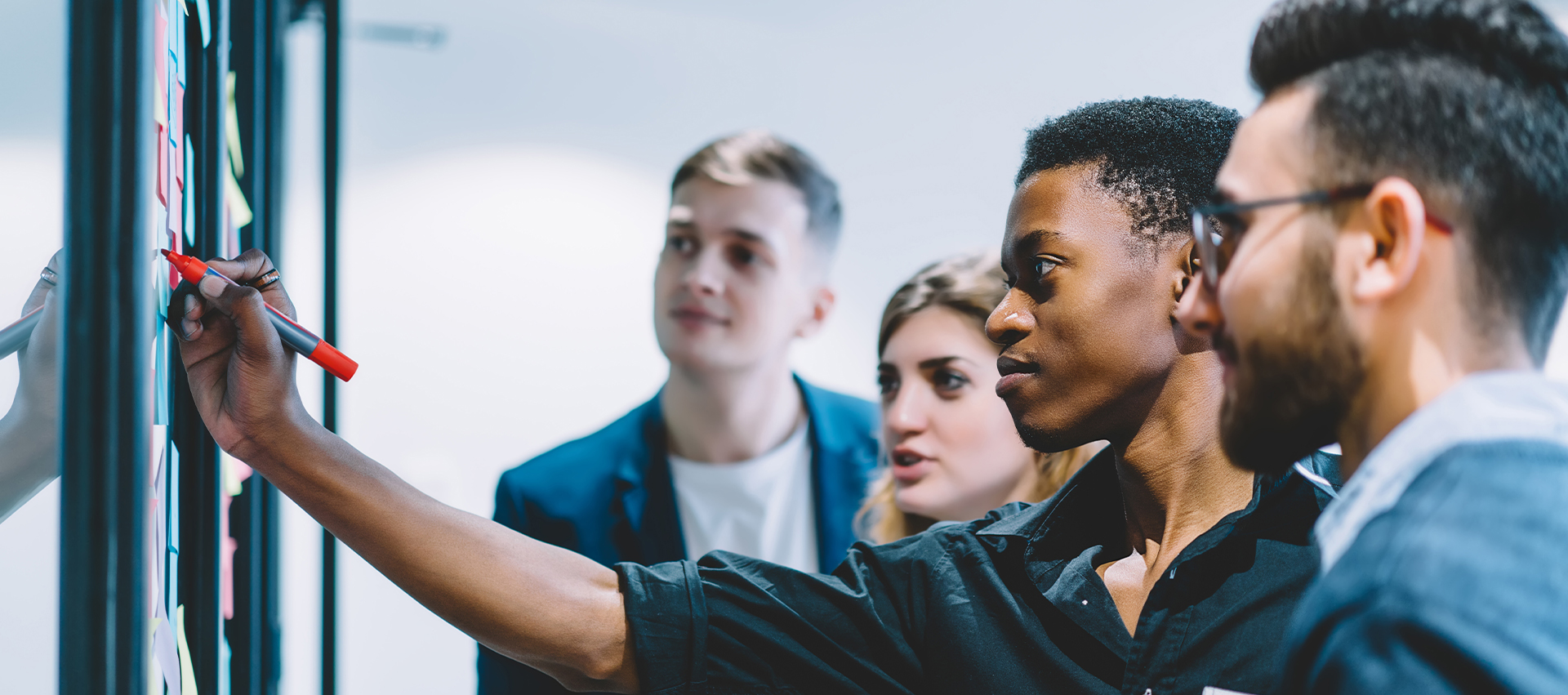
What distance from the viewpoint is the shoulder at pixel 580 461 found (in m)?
1.98

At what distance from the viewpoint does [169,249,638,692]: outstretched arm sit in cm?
81

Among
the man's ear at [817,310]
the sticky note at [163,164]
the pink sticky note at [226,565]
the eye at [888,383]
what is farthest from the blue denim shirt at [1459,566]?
the man's ear at [817,310]

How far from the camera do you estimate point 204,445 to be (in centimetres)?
93

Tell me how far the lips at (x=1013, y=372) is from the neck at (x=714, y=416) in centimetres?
126

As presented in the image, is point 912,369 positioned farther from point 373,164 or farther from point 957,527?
point 373,164

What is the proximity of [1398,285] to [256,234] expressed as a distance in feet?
3.23

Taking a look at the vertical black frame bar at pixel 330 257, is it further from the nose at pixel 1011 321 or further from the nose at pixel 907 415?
the nose at pixel 907 415

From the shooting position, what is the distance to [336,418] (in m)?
1.37

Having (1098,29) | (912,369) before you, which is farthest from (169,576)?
(1098,29)

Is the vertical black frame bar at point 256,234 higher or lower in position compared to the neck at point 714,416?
higher

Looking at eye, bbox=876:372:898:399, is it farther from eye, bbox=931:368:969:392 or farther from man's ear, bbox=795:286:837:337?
man's ear, bbox=795:286:837:337

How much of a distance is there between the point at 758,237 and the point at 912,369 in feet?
1.78

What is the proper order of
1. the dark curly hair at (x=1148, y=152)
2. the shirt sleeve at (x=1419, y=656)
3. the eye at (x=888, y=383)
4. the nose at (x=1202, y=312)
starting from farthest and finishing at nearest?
the eye at (x=888, y=383) → the dark curly hair at (x=1148, y=152) → the nose at (x=1202, y=312) → the shirt sleeve at (x=1419, y=656)

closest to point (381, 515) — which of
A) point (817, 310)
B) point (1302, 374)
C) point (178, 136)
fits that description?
point (178, 136)
